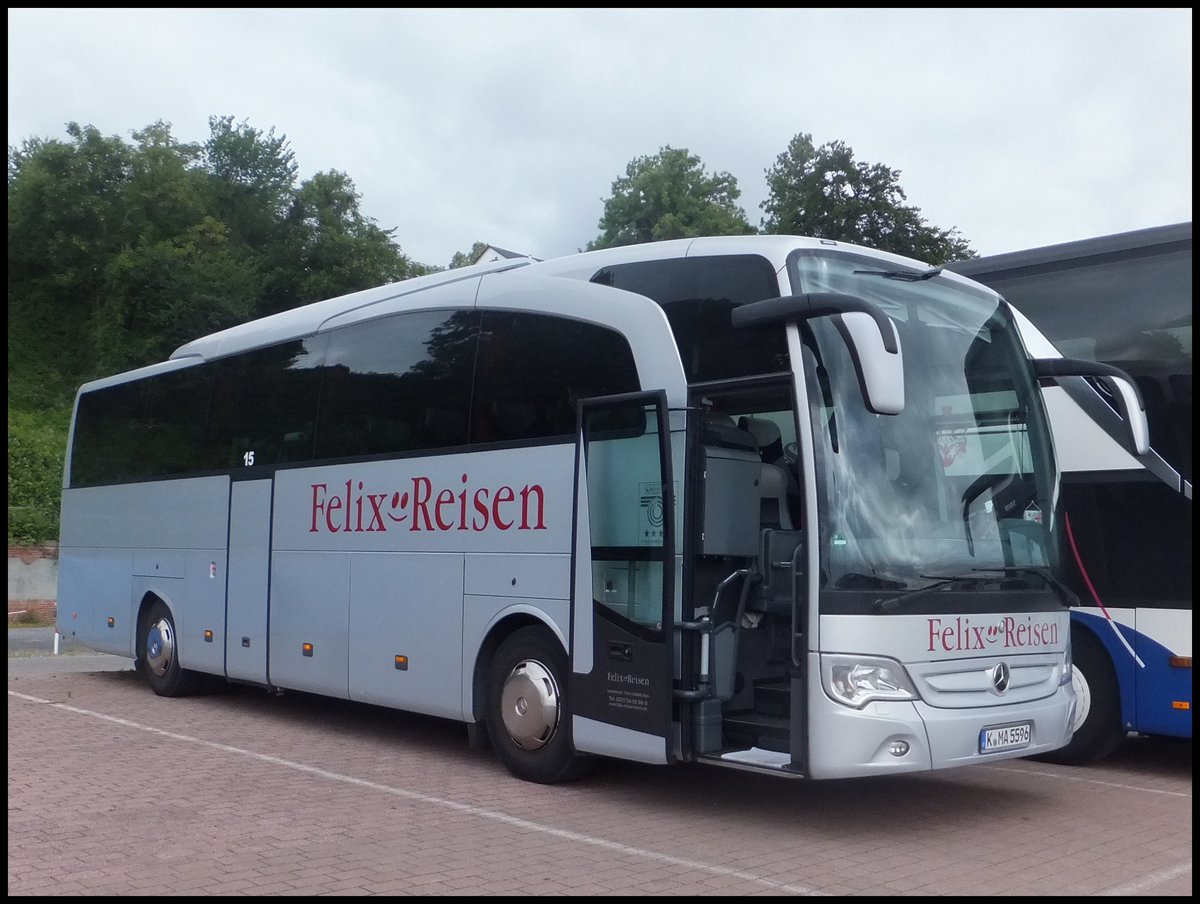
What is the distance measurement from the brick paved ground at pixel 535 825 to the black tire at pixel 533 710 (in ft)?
0.60

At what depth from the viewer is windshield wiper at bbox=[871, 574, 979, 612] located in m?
7.36

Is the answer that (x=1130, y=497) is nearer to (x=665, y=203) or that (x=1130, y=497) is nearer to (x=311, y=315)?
(x=311, y=315)

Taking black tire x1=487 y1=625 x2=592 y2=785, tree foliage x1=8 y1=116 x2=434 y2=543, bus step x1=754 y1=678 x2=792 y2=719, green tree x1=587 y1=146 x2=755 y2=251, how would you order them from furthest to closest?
1. green tree x1=587 y1=146 x2=755 y2=251
2. tree foliage x1=8 y1=116 x2=434 y2=543
3. black tire x1=487 y1=625 x2=592 y2=785
4. bus step x1=754 y1=678 x2=792 y2=719

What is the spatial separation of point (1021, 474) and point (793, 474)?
1480 millimetres

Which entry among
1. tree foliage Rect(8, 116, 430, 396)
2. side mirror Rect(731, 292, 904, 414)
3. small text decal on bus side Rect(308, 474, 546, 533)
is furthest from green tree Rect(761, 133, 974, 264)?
Result: side mirror Rect(731, 292, 904, 414)

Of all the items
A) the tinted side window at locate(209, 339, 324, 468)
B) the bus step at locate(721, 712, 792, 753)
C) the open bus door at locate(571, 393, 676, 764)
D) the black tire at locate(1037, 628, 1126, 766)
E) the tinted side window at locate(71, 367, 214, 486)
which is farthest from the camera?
the tinted side window at locate(71, 367, 214, 486)

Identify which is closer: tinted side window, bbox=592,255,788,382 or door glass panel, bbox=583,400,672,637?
tinted side window, bbox=592,255,788,382

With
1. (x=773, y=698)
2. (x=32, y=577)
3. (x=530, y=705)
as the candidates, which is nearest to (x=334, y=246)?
(x=32, y=577)

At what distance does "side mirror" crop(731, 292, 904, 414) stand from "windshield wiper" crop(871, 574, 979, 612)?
1.15 m

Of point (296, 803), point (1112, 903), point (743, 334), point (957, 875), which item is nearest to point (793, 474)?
point (743, 334)

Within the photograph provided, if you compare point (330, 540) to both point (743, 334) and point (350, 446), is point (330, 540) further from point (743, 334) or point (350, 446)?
point (743, 334)

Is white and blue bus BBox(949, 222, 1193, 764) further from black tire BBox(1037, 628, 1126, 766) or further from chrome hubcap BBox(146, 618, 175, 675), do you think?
chrome hubcap BBox(146, 618, 175, 675)

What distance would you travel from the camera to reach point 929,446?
784 cm

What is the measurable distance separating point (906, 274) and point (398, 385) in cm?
453
